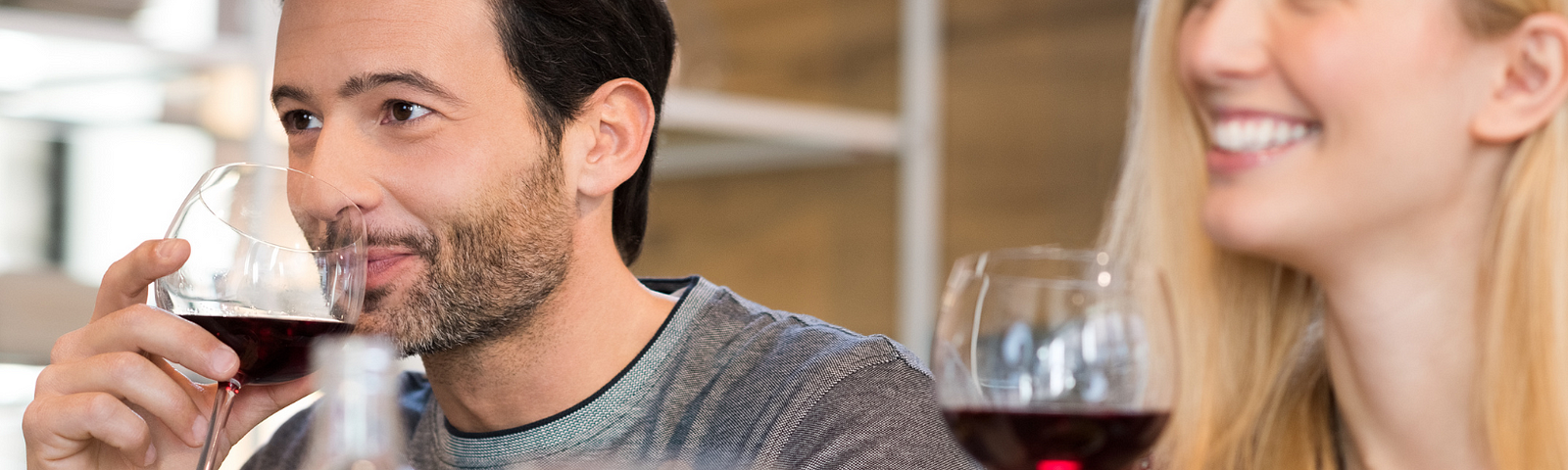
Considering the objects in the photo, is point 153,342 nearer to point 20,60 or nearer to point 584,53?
point 584,53

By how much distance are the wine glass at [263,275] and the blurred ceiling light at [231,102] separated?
6.59 ft

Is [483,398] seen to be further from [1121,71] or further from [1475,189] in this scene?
[1121,71]

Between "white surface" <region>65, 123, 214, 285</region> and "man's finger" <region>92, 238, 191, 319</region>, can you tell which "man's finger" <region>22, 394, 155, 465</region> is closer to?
"man's finger" <region>92, 238, 191, 319</region>

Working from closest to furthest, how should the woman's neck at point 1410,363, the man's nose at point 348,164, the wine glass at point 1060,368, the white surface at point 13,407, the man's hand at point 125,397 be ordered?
the wine glass at point 1060,368 → the woman's neck at point 1410,363 → the man's hand at point 125,397 → the man's nose at point 348,164 → the white surface at point 13,407

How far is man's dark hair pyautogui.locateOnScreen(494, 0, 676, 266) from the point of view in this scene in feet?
5.06

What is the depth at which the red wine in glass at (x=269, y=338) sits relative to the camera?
3.57 ft

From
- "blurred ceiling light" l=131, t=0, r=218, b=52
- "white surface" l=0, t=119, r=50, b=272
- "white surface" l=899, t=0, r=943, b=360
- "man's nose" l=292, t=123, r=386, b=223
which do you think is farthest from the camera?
"white surface" l=899, t=0, r=943, b=360

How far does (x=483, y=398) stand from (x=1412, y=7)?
3.29 feet

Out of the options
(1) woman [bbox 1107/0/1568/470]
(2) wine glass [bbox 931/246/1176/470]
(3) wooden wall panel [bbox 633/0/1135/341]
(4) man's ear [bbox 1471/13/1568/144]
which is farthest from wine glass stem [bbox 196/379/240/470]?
(3) wooden wall panel [bbox 633/0/1135/341]

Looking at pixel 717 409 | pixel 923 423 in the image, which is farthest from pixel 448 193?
pixel 923 423

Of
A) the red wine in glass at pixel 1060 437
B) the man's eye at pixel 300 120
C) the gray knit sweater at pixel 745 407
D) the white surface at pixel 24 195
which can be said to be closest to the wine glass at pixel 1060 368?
the red wine in glass at pixel 1060 437

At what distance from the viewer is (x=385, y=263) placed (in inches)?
56.9

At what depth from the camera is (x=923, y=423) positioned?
4.37ft

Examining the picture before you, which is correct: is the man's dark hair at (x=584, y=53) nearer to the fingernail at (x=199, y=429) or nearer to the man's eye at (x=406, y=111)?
the man's eye at (x=406, y=111)
